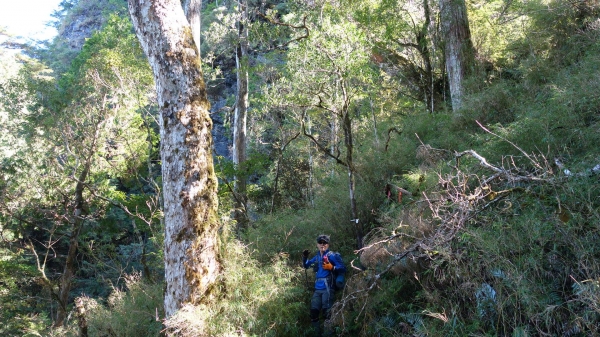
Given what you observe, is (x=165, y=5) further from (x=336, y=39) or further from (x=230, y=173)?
(x=230, y=173)

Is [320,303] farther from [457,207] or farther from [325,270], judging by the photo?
[457,207]

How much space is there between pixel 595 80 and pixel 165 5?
6370 mm

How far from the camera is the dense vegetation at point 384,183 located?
4219 mm

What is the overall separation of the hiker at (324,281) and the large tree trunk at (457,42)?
710 centimetres

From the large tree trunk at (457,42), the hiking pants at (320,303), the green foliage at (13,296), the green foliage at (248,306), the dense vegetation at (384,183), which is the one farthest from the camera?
the green foliage at (13,296)

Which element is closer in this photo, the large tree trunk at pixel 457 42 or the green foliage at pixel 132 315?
the green foliage at pixel 132 315

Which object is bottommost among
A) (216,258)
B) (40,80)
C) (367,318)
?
(367,318)

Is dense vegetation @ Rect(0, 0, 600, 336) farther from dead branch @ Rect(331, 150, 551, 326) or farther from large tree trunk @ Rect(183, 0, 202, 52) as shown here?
large tree trunk @ Rect(183, 0, 202, 52)

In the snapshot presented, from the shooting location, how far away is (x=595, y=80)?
20.7ft

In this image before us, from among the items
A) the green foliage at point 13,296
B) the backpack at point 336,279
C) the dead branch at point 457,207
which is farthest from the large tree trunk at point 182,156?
the green foliage at point 13,296

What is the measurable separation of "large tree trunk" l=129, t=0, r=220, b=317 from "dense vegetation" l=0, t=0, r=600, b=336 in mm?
345

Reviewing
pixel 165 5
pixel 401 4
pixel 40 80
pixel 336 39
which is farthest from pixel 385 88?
pixel 40 80

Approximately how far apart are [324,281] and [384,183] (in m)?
3.42

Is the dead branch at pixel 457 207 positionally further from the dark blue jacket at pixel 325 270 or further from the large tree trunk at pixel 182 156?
the large tree trunk at pixel 182 156
